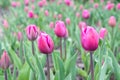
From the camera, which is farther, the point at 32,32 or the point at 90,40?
the point at 32,32

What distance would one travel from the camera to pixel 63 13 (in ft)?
14.2

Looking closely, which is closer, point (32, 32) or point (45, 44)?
point (45, 44)

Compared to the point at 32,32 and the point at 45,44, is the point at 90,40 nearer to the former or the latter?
the point at 45,44

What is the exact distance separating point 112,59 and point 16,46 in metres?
1.29

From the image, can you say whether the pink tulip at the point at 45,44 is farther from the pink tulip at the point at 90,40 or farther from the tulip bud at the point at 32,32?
the tulip bud at the point at 32,32

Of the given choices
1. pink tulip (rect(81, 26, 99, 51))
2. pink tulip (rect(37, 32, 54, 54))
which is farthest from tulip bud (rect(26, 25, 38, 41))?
pink tulip (rect(81, 26, 99, 51))

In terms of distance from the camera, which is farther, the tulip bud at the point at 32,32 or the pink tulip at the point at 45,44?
the tulip bud at the point at 32,32

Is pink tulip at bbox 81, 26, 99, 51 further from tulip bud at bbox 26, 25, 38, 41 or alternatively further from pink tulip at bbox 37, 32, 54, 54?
tulip bud at bbox 26, 25, 38, 41

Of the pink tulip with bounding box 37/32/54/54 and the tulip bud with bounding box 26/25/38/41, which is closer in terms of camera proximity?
the pink tulip with bounding box 37/32/54/54

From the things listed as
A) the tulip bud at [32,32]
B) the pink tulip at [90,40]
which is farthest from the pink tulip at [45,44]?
the tulip bud at [32,32]

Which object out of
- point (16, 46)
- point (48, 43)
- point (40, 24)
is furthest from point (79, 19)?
point (48, 43)

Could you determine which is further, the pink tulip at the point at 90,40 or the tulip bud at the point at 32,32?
the tulip bud at the point at 32,32

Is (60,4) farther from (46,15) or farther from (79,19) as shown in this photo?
(79,19)

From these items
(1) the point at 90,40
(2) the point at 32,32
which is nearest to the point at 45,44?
(1) the point at 90,40
